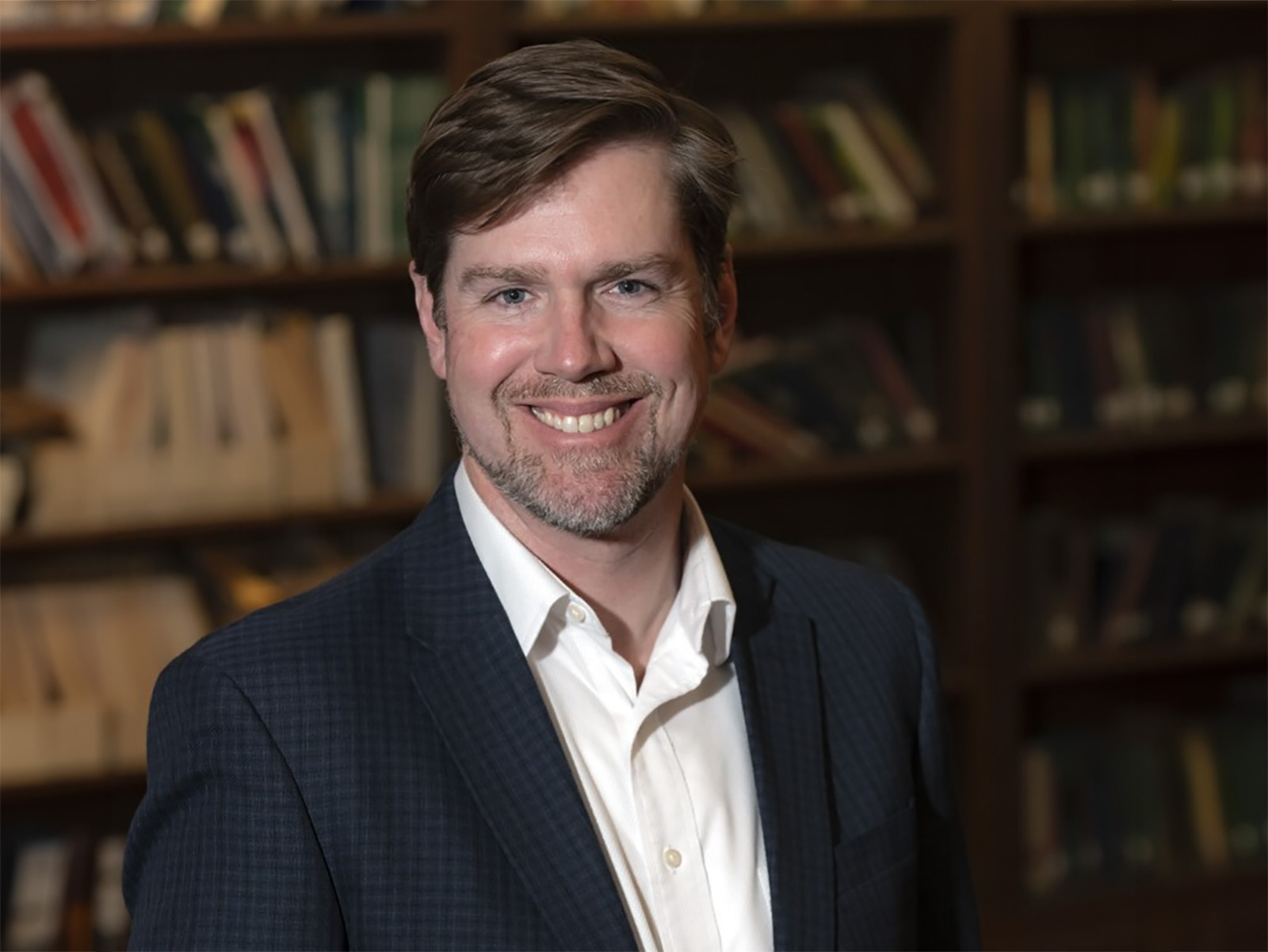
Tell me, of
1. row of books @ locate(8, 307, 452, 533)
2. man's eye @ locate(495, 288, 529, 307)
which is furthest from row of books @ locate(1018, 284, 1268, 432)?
man's eye @ locate(495, 288, 529, 307)

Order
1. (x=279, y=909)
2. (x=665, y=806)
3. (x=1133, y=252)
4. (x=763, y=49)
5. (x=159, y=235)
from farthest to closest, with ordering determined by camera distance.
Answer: (x=1133, y=252) < (x=763, y=49) < (x=159, y=235) < (x=665, y=806) < (x=279, y=909)

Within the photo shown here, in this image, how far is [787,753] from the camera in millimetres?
1384

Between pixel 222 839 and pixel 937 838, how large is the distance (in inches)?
27.3

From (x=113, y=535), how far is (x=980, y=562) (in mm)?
1707

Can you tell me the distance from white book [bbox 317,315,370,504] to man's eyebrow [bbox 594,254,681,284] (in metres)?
1.80

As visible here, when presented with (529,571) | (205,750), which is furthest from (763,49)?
(205,750)

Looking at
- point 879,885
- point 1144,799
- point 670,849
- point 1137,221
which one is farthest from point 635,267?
point 1144,799

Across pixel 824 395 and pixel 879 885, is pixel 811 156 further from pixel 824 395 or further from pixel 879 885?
pixel 879 885

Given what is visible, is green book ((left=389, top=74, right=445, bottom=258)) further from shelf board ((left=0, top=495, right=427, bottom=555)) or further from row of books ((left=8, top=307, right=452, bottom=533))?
shelf board ((left=0, top=495, right=427, bottom=555))

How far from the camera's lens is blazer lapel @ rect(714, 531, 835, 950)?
4.34 feet

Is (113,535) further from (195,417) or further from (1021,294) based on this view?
(1021,294)

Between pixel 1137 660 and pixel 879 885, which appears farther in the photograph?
pixel 1137 660

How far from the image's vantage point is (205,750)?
3.84 feet

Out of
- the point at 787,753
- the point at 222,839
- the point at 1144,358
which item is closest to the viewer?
the point at 222,839
